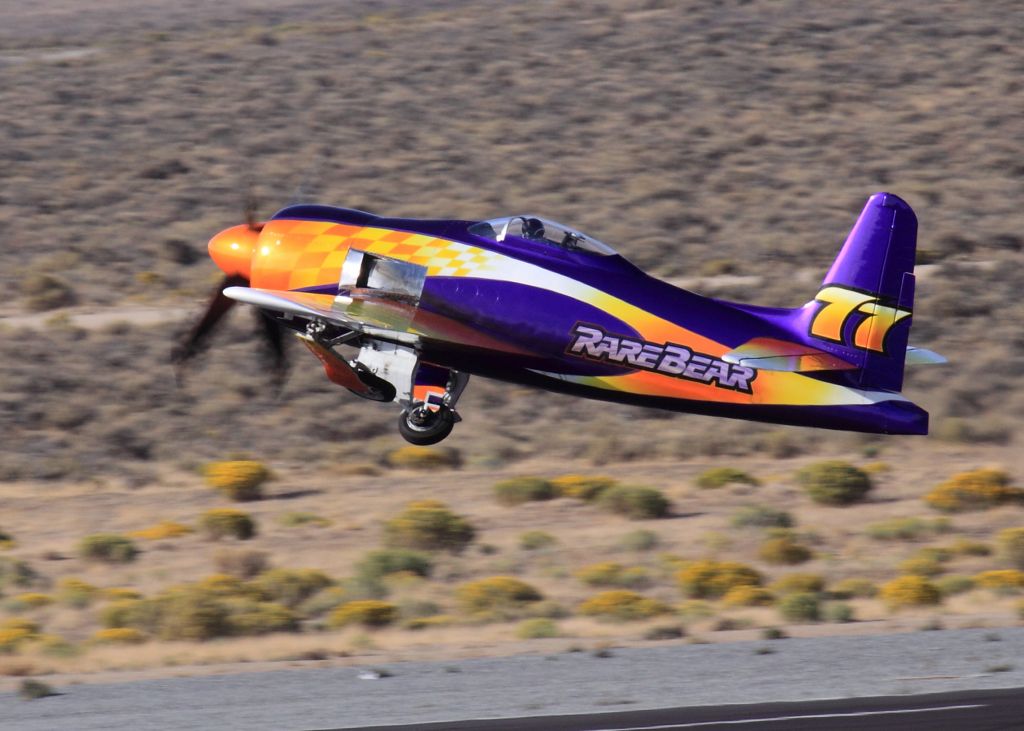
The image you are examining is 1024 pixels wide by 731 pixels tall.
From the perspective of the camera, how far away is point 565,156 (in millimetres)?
53000

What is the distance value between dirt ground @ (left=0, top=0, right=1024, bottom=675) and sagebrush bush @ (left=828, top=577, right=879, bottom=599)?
0.63 meters

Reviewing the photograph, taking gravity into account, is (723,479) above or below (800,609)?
above

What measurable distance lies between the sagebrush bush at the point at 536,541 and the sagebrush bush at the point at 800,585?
4.49 metres

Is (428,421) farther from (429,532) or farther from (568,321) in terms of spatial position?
(429,532)

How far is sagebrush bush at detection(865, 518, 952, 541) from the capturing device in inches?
1161

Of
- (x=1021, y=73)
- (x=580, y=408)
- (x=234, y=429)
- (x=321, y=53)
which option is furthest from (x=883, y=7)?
(x=234, y=429)

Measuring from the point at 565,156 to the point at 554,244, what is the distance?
32.5 m

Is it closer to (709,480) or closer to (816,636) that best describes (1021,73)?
A: (709,480)

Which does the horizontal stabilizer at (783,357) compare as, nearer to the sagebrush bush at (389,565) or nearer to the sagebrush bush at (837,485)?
the sagebrush bush at (389,565)

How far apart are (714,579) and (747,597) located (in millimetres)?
883

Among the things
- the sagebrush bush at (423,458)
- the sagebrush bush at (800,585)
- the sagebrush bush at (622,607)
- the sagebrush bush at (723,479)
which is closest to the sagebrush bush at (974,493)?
the sagebrush bush at (723,479)

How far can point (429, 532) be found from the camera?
2881cm

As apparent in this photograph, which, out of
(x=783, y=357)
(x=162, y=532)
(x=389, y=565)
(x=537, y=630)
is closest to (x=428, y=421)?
(x=537, y=630)

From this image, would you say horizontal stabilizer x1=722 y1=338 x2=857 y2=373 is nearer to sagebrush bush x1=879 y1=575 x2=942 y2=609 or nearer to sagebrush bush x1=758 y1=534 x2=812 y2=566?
sagebrush bush x1=879 y1=575 x2=942 y2=609
